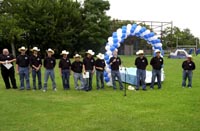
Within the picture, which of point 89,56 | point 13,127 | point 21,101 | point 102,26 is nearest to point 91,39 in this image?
point 102,26

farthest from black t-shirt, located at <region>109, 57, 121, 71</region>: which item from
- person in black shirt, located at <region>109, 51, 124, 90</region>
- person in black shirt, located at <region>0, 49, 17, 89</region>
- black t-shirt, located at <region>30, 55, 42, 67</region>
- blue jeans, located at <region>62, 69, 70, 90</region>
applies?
person in black shirt, located at <region>0, 49, 17, 89</region>

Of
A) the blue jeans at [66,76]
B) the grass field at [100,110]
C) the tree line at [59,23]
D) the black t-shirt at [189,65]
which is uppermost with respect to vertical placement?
the tree line at [59,23]

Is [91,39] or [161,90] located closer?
[161,90]

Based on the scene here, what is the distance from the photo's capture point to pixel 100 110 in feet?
A: 33.1

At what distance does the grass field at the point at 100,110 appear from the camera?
822 centimetres

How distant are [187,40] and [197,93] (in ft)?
281

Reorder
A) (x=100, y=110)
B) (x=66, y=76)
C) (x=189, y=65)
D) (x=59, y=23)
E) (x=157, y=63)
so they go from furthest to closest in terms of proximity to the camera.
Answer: (x=59, y=23) → (x=189, y=65) → (x=157, y=63) → (x=66, y=76) → (x=100, y=110)

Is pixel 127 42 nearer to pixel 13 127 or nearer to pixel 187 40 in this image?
pixel 187 40

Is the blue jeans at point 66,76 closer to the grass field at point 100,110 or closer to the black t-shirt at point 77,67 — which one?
the black t-shirt at point 77,67

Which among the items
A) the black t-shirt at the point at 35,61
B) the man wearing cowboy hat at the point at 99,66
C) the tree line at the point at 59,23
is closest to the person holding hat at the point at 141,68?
the man wearing cowboy hat at the point at 99,66

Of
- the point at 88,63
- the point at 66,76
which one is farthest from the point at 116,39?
the point at 66,76

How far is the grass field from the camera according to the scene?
822cm

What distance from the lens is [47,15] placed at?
45312mm

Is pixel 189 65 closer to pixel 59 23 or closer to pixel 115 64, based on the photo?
pixel 115 64
